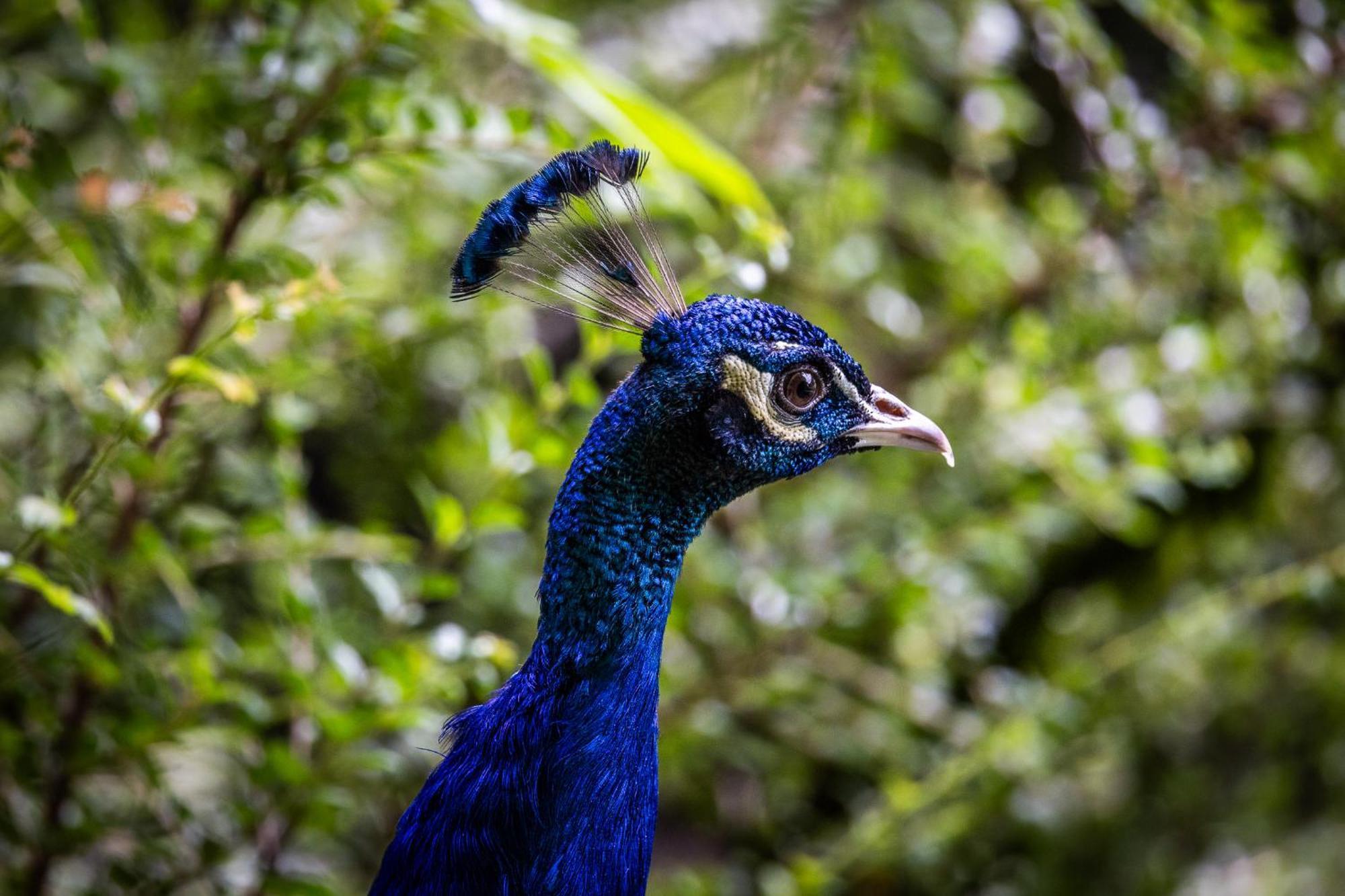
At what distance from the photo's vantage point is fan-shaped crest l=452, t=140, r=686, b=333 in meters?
0.97

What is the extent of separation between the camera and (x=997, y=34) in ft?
6.28

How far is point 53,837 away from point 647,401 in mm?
714

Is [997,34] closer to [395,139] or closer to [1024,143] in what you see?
[1024,143]

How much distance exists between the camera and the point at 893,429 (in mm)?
1045

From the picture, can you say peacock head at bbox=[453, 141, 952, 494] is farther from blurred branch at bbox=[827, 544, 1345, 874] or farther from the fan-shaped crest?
blurred branch at bbox=[827, 544, 1345, 874]

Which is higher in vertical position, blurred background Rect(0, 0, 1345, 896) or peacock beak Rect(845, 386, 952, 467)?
blurred background Rect(0, 0, 1345, 896)

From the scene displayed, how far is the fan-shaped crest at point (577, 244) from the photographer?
975 mm

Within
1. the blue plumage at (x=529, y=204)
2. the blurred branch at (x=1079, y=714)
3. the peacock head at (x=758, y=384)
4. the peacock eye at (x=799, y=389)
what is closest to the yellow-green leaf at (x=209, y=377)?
the blue plumage at (x=529, y=204)

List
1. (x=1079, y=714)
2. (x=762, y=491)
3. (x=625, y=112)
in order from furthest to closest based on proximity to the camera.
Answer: (x=762, y=491) < (x=1079, y=714) < (x=625, y=112)

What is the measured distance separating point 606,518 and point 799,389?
7.5 inches

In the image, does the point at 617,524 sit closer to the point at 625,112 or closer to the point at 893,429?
the point at 893,429

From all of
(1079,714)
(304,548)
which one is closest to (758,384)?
(304,548)

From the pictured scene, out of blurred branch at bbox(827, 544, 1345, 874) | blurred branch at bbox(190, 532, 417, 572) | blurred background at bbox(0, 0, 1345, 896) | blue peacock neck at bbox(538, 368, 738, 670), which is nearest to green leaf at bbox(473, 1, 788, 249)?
blurred background at bbox(0, 0, 1345, 896)

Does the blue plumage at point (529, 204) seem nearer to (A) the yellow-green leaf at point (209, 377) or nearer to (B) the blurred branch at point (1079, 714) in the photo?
(A) the yellow-green leaf at point (209, 377)
